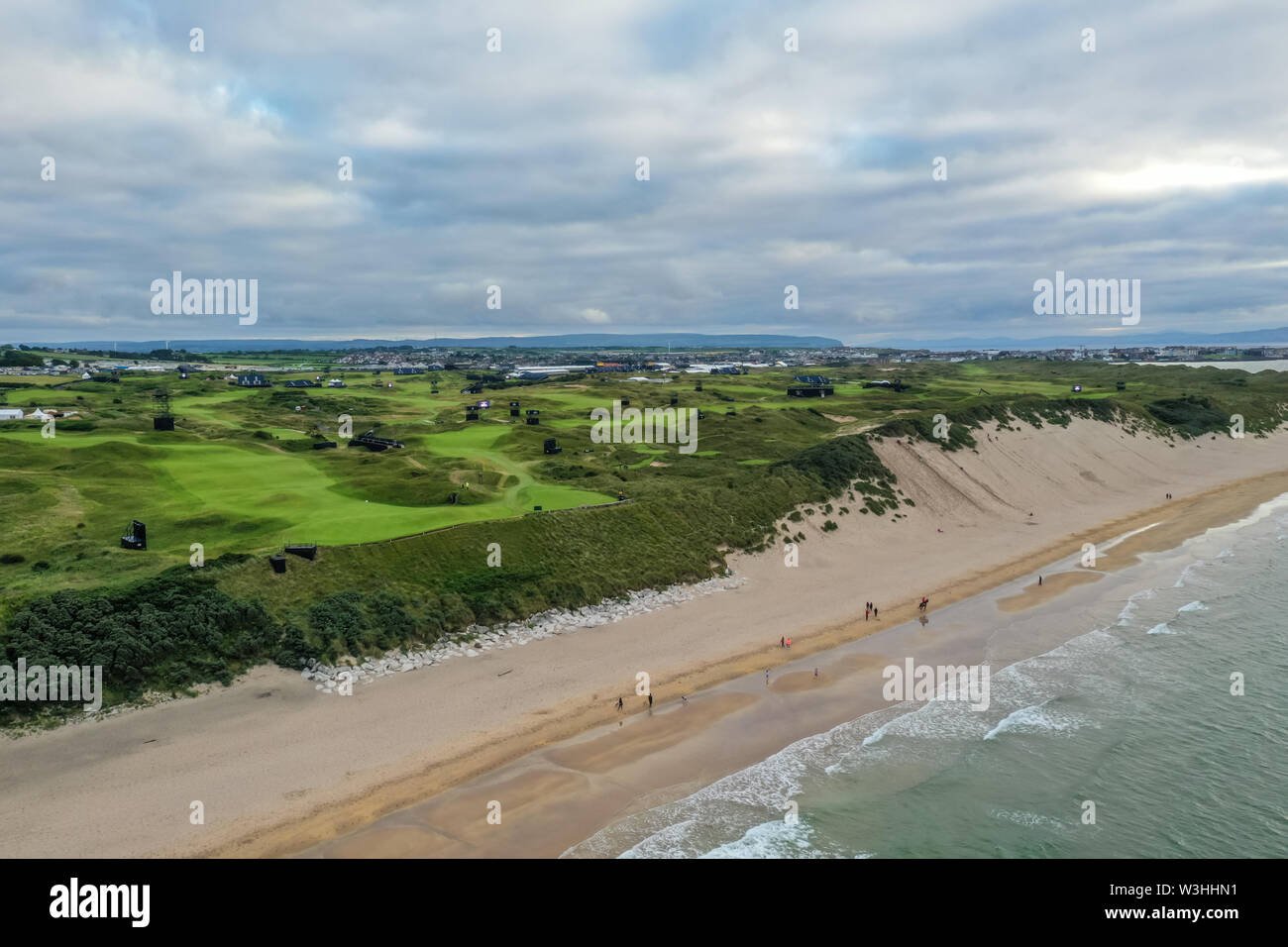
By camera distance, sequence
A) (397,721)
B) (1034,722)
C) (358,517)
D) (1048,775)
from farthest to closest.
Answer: (358,517), (1034,722), (397,721), (1048,775)

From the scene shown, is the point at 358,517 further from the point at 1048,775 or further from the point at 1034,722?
the point at 1048,775

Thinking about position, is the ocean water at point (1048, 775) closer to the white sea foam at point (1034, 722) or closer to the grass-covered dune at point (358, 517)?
the white sea foam at point (1034, 722)

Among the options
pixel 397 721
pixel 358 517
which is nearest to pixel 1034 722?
pixel 397 721

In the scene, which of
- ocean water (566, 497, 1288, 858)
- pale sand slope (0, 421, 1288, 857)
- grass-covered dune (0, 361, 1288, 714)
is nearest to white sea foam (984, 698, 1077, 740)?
ocean water (566, 497, 1288, 858)

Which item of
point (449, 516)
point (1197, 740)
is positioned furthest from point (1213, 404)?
point (449, 516)

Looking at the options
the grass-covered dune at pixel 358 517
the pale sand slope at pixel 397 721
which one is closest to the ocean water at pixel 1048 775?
the pale sand slope at pixel 397 721
